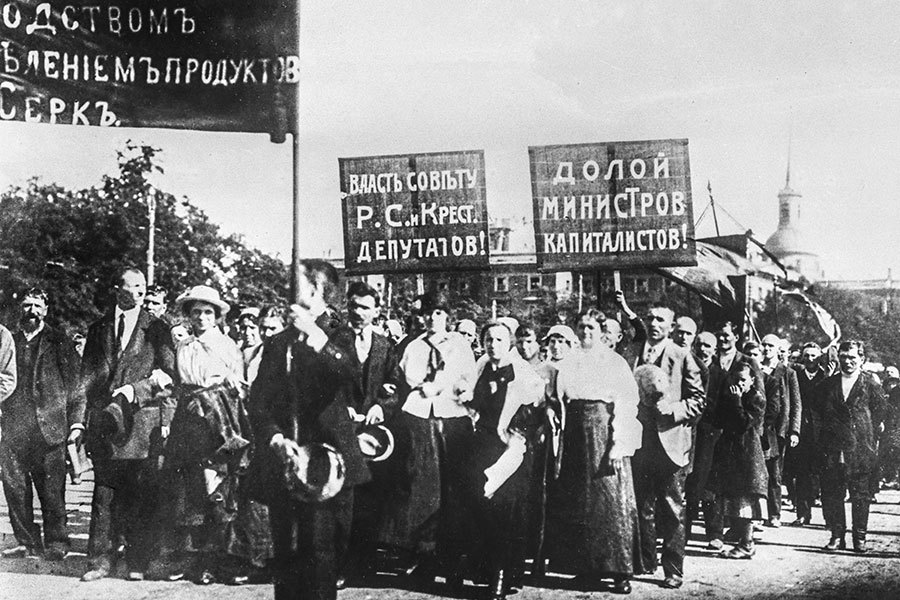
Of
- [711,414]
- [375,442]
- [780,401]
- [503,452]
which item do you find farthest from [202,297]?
[780,401]

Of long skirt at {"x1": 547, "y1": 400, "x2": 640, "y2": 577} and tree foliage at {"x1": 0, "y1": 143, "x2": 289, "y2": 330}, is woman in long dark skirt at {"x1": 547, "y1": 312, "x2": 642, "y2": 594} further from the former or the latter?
tree foliage at {"x1": 0, "y1": 143, "x2": 289, "y2": 330}

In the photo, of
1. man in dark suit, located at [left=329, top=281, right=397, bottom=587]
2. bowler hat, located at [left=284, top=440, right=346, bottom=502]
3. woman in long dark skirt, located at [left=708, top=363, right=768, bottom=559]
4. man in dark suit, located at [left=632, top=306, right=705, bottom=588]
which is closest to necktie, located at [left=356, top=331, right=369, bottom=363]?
man in dark suit, located at [left=329, top=281, right=397, bottom=587]

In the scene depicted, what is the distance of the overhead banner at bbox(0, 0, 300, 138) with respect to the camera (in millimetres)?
5676

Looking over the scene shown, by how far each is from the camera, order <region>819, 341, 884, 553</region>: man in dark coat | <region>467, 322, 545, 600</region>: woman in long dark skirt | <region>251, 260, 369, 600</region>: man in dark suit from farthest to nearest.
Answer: <region>819, 341, 884, 553</region>: man in dark coat → <region>467, 322, 545, 600</region>: woman in long dark skirt → <region>251, 260, 369, 600</region>: man in dark suit

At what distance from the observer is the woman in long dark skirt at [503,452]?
4895 mm

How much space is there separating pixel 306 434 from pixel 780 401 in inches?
119

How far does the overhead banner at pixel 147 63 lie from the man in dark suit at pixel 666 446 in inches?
106

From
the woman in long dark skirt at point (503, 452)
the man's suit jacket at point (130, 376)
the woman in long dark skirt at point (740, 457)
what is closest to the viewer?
the woman in long dark skirt at point (503, 452)

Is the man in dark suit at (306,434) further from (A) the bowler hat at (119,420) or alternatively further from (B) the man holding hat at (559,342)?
(B) the man holding hat at (559,342)

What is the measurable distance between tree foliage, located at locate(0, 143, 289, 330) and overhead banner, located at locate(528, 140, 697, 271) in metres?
1.76

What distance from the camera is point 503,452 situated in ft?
16.1

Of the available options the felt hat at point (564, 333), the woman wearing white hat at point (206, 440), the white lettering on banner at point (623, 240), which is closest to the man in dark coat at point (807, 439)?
the white lettering on banner at point (623, 240)

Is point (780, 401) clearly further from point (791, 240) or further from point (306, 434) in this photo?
point (306, 434)

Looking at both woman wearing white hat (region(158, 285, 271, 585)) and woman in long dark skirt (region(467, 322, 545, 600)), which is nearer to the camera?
woman in long dark skirt (region(467, 322, 545, 600))
